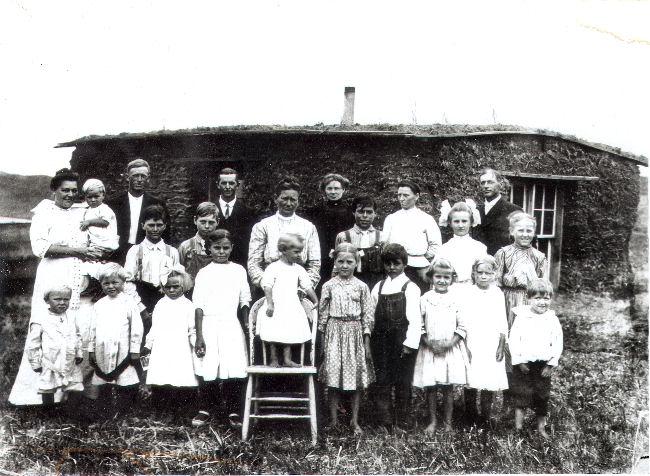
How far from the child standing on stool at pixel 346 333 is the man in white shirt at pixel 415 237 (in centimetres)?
49

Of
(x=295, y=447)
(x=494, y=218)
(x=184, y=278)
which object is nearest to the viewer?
(x=295, y=447)

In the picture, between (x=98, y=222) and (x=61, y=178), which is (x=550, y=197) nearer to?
(x=98, y=222)

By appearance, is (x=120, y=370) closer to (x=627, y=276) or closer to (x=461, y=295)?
(x=461, y=295)

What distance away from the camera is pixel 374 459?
3.79 metres

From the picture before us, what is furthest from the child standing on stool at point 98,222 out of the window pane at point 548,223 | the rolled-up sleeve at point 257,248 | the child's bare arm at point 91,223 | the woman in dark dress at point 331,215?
the window pane at point 548,223

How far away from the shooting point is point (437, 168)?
6.40 meters

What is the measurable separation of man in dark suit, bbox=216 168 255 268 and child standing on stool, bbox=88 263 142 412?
754mm

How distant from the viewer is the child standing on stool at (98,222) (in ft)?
13.8

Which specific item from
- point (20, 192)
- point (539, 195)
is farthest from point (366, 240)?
point (539, 195)

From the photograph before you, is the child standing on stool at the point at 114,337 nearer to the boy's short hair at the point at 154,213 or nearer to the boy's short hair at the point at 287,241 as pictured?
the boy's short hair at the point at 154,213

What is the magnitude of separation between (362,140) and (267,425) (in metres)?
3.62

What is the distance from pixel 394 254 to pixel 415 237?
14.8 inches

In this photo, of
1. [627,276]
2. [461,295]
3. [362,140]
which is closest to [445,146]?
[362,140]

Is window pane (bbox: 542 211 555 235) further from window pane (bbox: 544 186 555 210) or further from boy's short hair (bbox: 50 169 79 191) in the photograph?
boy's short hair (bbox: 50 169 79 191)
